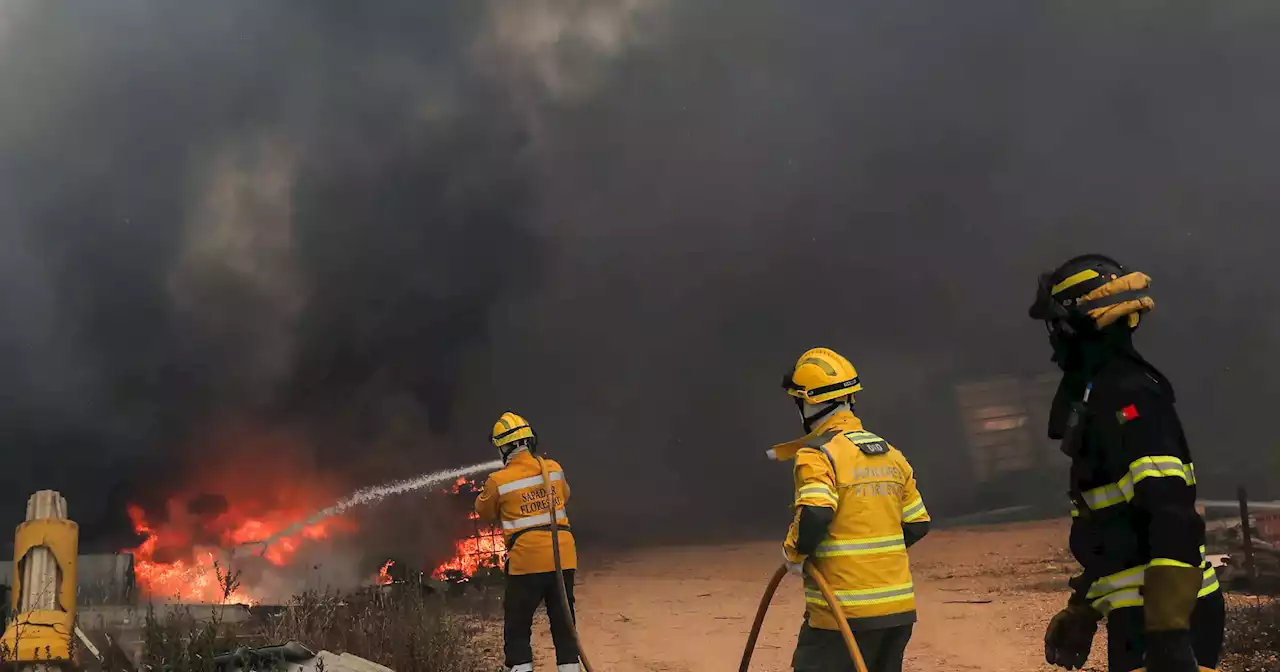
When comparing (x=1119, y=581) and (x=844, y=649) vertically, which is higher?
(x=1119, y=581)

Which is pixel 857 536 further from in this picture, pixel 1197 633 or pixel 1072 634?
pixel 1197 633

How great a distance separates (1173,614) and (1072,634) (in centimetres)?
67

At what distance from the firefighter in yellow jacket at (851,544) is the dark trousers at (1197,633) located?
43.9 inches

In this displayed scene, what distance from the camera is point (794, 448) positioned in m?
4.02

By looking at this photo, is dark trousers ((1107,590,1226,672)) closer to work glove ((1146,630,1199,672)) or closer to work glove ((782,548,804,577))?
work glove ((1146,630,1199,672))

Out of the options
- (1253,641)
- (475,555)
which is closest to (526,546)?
(1253,641)

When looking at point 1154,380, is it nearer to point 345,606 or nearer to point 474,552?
point 345,606

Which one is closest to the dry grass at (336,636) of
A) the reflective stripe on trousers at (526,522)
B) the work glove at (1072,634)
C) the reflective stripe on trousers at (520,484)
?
the reflective stripe on trousers at (526,522)

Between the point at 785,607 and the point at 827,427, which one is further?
the point at 785,607

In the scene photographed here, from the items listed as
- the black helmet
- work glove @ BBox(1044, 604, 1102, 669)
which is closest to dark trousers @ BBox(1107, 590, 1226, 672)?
work glove @ BBox(1044, 604, 1102, 669)

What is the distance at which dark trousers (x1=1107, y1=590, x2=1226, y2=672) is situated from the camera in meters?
2.69

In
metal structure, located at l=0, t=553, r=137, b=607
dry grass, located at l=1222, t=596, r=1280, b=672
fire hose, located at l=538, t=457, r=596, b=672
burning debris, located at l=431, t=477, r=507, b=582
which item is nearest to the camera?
fire hose, located at l=538, t=457, r=596, b=672

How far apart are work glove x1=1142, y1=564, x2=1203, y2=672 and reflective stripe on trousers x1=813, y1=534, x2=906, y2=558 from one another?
1.40m

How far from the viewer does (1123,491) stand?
104 inches
